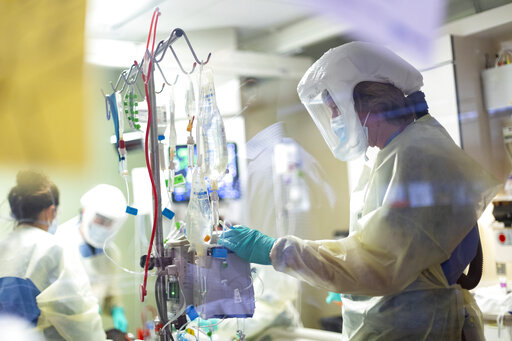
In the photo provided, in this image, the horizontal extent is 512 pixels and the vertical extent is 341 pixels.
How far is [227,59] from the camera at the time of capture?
7.91 ft

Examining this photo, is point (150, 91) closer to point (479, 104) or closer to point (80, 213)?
point (80, 213)

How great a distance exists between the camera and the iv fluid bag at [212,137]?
154 centimetres

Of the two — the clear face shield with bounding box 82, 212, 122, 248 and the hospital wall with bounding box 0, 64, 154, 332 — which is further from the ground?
the hospital wall with bounding box 0, 64, 154, 332

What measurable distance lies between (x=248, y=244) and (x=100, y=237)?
0.96 meters

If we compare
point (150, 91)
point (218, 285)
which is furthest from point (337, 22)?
point (218, 285)

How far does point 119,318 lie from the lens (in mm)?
2055

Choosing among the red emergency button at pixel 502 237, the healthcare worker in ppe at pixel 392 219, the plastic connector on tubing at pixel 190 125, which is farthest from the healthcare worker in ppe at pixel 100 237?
the red emergency button at pixel 502 237

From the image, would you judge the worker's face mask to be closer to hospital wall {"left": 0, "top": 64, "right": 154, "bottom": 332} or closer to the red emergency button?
hospital wall {"left": 0, "top": 64, "right": 154, "bottom": 332}

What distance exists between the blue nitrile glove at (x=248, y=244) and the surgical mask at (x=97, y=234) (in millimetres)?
796

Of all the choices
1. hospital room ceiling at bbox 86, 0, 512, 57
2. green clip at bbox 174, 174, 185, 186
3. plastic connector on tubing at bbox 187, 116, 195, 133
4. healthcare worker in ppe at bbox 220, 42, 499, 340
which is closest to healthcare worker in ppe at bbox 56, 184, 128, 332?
green clip at bbox 174, 174, 185, 186

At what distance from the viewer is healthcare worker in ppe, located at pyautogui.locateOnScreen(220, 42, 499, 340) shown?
1.30 metres

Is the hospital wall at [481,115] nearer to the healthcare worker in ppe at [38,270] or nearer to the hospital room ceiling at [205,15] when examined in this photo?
the hospital room ceiling at [205,15]

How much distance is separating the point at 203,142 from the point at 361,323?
71 centimetres

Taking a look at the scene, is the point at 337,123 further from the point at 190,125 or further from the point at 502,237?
the point at 502,237
